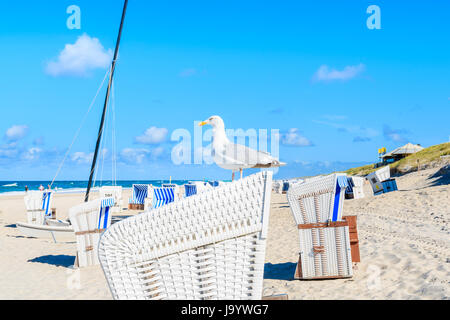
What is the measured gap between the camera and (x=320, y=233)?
5.19 metres

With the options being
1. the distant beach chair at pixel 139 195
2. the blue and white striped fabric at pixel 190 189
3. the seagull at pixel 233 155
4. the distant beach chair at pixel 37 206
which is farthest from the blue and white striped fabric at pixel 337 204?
the distant beach chair at pixel 139 195

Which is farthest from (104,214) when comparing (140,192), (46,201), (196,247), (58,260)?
(140,192)

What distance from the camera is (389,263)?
18.5ft

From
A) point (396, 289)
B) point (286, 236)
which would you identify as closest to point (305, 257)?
point (396, 289)

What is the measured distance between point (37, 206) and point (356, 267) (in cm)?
1093

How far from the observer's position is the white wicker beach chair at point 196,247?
1.66m

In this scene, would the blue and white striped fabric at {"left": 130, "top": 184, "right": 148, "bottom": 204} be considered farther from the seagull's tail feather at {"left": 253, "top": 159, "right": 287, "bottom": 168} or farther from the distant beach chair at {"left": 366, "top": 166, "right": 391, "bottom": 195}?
the distant beach chair at {"left": 366, "top": 166, "right": 391, "bottom": 195}

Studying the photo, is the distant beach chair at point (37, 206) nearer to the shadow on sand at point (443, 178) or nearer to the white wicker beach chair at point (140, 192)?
the white wicker beach chair at point (140, 192)

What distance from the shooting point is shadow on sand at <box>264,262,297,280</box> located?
5613mm

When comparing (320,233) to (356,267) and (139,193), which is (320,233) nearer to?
(356,267)

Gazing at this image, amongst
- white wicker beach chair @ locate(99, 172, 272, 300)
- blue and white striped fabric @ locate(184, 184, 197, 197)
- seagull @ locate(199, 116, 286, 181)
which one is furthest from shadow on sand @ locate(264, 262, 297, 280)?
blue and white striped fabric @ locate(184, 184, 197, 197)

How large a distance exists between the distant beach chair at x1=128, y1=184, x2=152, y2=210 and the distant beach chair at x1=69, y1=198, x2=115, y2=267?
10340mm
